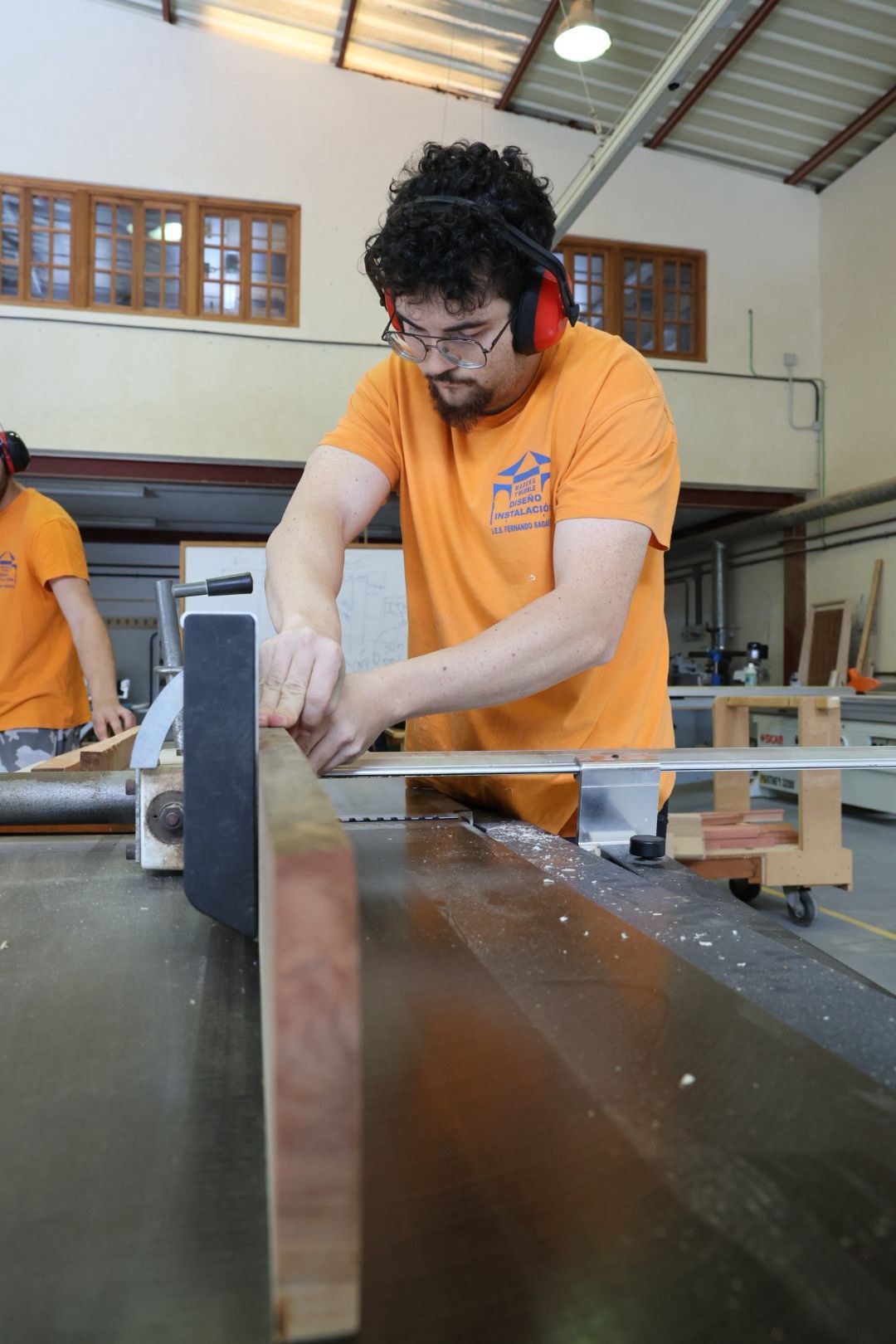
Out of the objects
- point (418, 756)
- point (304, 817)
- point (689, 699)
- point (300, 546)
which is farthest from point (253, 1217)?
point (689, 699)

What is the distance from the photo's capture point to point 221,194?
255 inches

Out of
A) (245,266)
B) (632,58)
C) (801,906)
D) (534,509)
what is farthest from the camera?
(245,266)

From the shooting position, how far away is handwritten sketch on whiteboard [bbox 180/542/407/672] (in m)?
5.91

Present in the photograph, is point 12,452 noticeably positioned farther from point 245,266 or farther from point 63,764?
point 245,266

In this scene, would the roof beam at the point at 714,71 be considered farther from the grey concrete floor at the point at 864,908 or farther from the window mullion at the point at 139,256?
the grey concrete floor at the point at 864,908

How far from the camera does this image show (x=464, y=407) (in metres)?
1.40

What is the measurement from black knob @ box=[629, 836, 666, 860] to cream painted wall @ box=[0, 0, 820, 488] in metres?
5.96

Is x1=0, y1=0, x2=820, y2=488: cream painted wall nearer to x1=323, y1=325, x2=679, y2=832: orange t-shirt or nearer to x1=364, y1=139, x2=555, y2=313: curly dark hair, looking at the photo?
x1=323, y1=325, x2=679, y2=832: orange t-shirt

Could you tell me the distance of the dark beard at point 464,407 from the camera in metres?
1.37

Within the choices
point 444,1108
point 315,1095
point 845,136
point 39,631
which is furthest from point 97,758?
point 845,136

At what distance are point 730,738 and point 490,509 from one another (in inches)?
112

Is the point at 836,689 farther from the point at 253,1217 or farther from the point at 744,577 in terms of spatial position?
the point at 253,1217

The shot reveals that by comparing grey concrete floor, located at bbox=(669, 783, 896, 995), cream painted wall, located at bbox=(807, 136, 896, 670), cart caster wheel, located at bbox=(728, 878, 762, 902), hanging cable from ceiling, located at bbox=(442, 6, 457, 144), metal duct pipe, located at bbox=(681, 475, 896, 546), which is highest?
hanging cable from ceiling, located at bbox=(442, 6, 457, 144)

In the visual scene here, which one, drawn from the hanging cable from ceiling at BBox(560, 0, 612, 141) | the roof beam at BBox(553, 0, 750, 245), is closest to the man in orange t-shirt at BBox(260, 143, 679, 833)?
the roof beam at BBox(553, 0, 750, 245)
